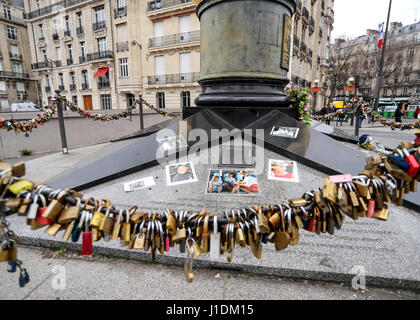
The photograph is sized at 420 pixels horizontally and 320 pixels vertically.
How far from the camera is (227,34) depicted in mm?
3848

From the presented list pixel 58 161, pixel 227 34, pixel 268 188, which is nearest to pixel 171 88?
pixel 58 161

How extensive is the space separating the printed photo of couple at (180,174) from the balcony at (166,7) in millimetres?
23288

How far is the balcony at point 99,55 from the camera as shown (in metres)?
27.0

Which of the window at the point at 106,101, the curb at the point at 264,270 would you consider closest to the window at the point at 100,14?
the window at the point at 106,101

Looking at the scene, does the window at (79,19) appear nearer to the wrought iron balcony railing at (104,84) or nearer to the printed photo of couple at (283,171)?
the wrought iron balcony railing at (104,84)

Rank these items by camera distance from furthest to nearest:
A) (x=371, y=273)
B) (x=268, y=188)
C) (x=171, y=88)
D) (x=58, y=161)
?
(x=171, y=88)
(x=58, y=161)
(x=268, y=188)
(x=371, y=273)

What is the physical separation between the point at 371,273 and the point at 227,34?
11.8ft

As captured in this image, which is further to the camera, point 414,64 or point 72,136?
point 414,64

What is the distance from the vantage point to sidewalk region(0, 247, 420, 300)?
72.1 inches

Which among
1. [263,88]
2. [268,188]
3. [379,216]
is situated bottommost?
[268,188]

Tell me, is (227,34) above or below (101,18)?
below

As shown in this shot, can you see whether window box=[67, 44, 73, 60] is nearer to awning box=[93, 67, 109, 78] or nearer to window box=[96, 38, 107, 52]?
window box=[96, 38, 107, 52]

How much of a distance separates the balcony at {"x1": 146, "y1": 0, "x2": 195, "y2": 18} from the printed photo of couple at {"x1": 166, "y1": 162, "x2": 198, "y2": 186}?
76.4ft

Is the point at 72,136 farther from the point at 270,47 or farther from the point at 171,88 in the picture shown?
the point at 171,88
